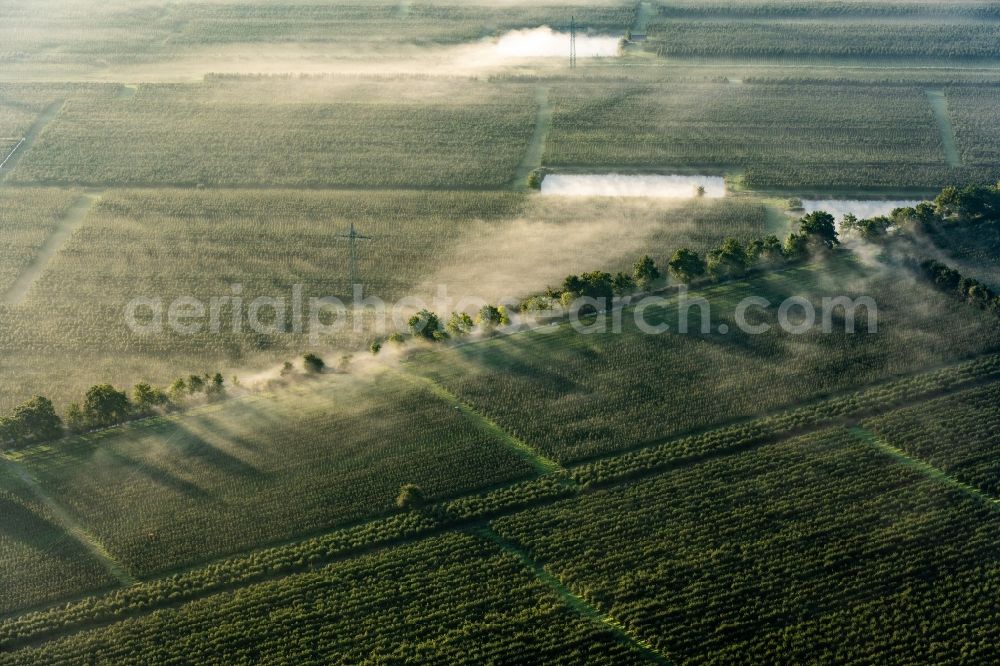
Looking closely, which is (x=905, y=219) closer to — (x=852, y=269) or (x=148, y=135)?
(x=852, y=269)

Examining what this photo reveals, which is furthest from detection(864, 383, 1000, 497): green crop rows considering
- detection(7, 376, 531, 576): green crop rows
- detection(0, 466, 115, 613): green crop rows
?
detection(0, 466, 115, 613): green crop rows

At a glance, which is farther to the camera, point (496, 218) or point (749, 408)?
point (496, 218)

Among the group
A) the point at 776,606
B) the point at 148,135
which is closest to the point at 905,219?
the point at 776,606

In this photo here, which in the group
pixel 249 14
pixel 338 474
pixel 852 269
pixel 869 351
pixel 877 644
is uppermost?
pixel 249 14

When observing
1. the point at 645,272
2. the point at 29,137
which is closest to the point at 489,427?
the point at 645,272

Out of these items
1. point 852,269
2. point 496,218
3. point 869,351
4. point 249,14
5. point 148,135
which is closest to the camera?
point 869,351

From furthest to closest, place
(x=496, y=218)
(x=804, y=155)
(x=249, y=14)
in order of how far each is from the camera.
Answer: (x=249, y=14)
(x=804, y=155)
(x=496, y=218)
